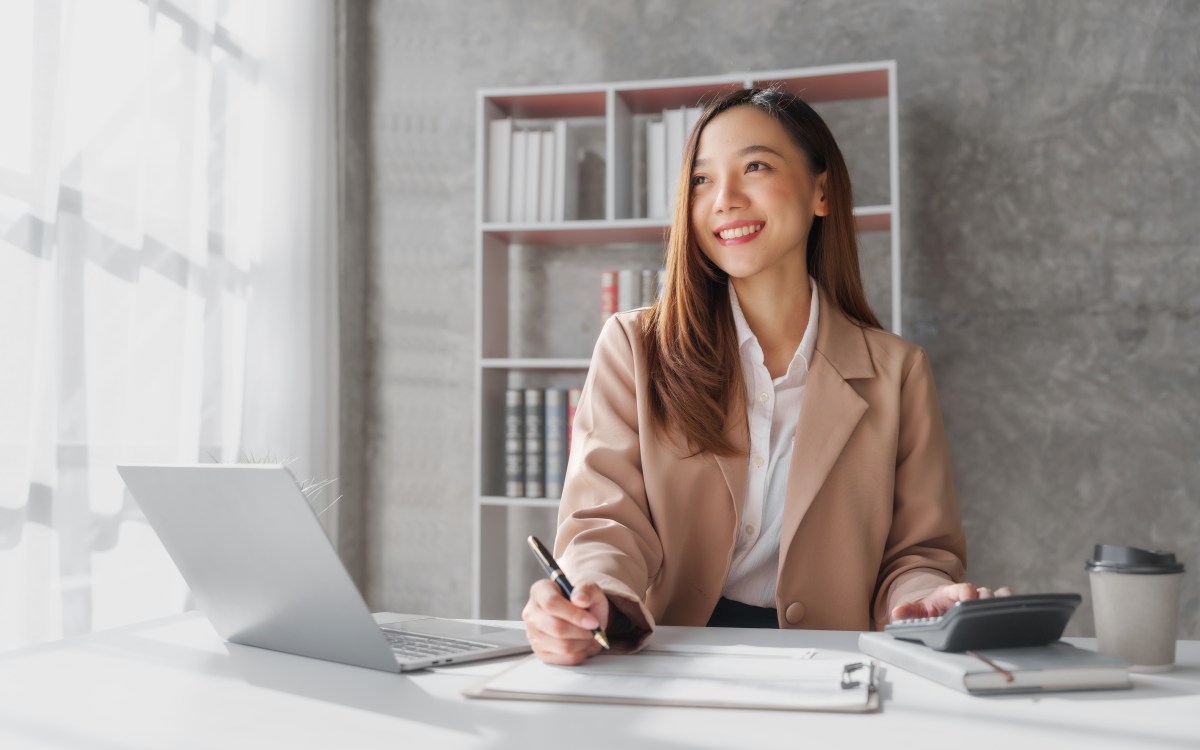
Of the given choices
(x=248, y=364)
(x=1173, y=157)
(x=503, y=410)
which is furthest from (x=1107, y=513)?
(x=248, y=364)

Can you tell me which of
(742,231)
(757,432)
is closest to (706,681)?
(757,432)

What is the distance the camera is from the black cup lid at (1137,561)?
96 cm

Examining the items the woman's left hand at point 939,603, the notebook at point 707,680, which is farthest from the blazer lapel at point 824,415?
the notebook at point 707,680

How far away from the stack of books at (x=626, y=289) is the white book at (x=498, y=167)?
0.37 metres

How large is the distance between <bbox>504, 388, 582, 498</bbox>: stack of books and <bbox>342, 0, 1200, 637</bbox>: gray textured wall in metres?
0.37

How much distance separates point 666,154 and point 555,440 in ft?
2.96

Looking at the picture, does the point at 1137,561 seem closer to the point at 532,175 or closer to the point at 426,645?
the point at 426,645

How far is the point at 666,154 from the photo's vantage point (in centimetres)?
291

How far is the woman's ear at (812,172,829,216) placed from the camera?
1.87 m

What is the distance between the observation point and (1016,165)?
9.75ft

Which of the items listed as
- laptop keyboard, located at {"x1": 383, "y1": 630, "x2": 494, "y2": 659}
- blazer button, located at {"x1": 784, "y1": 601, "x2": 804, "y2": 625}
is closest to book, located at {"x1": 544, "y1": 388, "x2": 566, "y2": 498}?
blazer button, located at {"x1": 784, "y1": 601, "x2": 804, "y2": 625}

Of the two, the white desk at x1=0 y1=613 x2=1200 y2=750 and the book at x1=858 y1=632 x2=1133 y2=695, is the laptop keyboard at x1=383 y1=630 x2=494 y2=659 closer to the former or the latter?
the white desk at x1=0 y1=613 x2=1200 y2=750

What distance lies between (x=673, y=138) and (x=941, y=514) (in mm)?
1584

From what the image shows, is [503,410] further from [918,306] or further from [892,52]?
[892,52]
